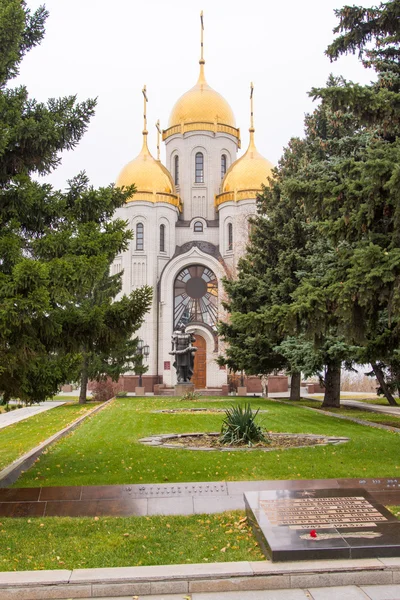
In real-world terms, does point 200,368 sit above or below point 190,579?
above

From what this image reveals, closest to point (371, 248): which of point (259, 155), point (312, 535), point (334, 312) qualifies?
point (334, 312)

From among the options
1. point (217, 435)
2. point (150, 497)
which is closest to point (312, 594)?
point (150, 497)

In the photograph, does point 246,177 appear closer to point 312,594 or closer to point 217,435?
point 217,435

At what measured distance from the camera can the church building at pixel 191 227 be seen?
41750mm

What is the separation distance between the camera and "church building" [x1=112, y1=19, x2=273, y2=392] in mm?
41750

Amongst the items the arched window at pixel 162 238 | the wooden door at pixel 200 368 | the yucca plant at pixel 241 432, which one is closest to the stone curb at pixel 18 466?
the yucca plant at pixel 241 432

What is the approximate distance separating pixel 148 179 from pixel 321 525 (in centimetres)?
3984

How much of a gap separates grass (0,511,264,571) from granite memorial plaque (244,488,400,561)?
0.84 feet

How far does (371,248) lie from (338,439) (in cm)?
491

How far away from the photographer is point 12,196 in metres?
8.46

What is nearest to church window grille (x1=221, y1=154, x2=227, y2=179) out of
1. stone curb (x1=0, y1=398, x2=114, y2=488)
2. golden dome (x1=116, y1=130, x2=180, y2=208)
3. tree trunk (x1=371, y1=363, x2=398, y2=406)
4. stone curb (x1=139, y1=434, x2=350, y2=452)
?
golden dome (x1=116, y1=130, x2=180, y2=208)

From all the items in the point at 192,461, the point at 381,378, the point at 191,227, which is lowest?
the point at 192,461

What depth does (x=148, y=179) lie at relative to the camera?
43500 millimetres

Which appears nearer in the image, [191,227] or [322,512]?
[322,512]
